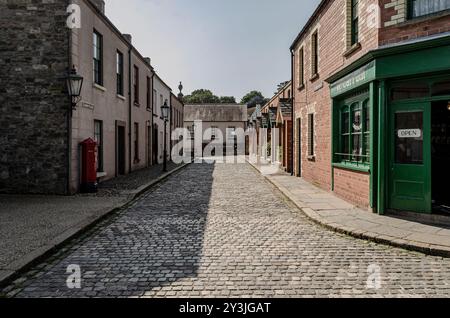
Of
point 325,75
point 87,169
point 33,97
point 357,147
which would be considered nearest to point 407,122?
point 357,147

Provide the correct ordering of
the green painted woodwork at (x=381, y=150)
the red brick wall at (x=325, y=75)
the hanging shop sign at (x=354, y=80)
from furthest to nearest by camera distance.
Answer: the red brick wall at (x=325, y=75) → the hanging shop sign at (x=354, y=80) → the green painted woodwork at (x=381, y=150)

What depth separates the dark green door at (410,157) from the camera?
25.7 feet

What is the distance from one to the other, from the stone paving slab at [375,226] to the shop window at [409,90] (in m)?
2.65

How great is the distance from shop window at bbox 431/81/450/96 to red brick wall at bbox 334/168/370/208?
229cm

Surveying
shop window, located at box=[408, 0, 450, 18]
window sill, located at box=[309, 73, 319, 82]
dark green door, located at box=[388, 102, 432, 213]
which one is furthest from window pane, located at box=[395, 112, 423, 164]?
window sill, located at box=[309, 73, 319, 82]

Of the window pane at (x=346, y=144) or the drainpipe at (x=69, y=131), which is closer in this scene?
the window pane at (x=346, y=144)

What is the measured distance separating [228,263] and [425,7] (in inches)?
266

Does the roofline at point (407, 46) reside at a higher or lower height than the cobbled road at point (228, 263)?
higher

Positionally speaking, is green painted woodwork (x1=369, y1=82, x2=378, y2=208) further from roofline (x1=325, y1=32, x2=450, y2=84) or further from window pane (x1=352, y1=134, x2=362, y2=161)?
window pane (x1=352, y1=134, x2=362, y2=161)

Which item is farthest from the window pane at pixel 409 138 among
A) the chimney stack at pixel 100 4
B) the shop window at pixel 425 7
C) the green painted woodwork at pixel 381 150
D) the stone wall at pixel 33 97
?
the chimney stack at pixel 100 4

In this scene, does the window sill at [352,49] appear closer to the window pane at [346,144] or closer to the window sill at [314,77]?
the window pane at [346,144]

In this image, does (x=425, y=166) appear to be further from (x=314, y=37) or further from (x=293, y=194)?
(x=314, y=37)
